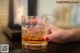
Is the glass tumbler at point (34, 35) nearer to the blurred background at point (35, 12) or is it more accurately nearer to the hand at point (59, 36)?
the hand at point (59, 36)

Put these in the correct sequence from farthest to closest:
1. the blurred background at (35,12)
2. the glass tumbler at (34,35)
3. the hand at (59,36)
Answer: the blurred background at (35,12) → the hand at (59,36) → the glass tumbler at (34,35)

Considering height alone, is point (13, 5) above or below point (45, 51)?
above

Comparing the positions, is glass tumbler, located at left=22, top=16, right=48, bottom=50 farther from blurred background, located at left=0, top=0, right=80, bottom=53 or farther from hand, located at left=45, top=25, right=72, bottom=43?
blurred background, located at left=0, top=0, right=80, bottom=53

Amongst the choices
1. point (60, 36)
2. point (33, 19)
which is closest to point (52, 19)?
point (60, 36)

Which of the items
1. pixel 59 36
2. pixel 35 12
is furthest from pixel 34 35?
pixel 35 12

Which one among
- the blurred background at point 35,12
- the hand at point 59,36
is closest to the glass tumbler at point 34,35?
the hand at point 59,36

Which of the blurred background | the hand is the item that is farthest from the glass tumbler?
the blurred background

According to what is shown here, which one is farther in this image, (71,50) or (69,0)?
(69,0)

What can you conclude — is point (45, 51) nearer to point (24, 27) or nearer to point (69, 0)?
point (24, 27)
